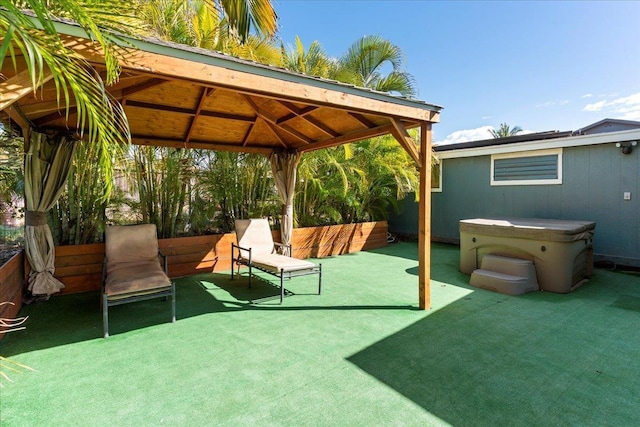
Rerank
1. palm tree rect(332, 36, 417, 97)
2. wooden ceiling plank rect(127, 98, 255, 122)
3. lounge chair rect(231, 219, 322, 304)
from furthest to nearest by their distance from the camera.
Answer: palm tree rect(332, 36, 417, 97) → lounge chair rect(231, 219, 322, 304) → wooden ceiling plank rect(127, 98, 255, 122)

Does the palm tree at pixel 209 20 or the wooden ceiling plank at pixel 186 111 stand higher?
the palm tree at pixel 209 20

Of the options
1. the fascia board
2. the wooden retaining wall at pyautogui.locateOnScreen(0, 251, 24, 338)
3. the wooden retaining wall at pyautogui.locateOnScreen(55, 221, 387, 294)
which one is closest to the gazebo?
the wooden retaining wall at pyautogui.locateOnScreen(0, 251, 24, 338)

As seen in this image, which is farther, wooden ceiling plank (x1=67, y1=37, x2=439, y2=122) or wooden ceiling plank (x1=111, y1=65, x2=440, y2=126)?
wooden ceiling plank (x1=111, y1=65, x2=440, y2=126)

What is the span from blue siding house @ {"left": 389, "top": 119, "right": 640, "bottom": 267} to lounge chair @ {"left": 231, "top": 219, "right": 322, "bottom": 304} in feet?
19.4

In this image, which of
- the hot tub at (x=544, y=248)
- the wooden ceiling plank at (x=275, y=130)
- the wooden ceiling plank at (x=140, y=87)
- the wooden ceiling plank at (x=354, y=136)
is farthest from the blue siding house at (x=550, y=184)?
the wooden ceiling plank at (x=140, y=87)

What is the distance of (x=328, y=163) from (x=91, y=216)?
471cm

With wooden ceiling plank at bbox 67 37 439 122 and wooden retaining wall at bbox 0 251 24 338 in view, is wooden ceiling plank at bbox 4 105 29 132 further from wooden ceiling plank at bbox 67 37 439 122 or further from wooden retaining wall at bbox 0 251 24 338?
wooden ceiling plank at bbox 67 37 439 122

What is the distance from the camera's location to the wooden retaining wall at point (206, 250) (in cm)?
486

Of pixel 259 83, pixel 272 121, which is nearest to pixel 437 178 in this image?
pixel 272 121

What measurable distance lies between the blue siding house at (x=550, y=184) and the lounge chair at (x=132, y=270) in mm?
8009

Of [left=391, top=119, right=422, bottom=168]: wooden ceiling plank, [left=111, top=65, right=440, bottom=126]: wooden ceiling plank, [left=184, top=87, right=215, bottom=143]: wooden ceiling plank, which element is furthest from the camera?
[left=184, top=87, right=215, bottom=143]: wooden ceiling plank

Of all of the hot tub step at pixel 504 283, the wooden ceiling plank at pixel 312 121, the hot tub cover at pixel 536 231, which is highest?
the wooden ceiling plank at pixel 312 121

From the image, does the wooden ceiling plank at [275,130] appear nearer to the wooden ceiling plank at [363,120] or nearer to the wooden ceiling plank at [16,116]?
the wooden ceiling plank at [363,120]

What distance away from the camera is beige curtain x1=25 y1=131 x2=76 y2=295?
4270 millimetres
